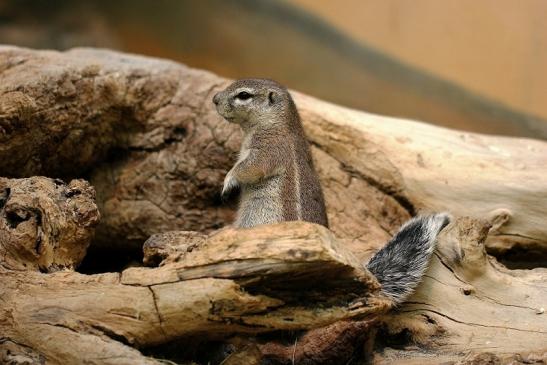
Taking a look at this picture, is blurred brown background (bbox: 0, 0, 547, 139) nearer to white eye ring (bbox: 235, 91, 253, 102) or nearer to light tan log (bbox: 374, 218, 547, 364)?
white eye ring (bbox: 235, 91, 253, 102)

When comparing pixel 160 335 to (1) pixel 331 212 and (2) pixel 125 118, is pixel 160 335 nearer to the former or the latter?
(1) pixel 331 212

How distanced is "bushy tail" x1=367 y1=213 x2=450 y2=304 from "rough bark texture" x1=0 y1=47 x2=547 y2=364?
4.8 inches

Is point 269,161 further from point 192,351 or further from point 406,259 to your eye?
point 192,351

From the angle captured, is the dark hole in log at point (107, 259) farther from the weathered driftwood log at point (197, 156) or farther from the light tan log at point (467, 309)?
the light tan log at point (467, 309)

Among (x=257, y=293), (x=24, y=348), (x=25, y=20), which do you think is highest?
(x=25, y=20)

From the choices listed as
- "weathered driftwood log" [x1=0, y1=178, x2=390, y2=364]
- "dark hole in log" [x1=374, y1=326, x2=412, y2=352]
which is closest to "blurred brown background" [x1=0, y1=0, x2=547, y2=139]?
"dark hole in log" [x1=374, y1=326, x2=412, y2=352]

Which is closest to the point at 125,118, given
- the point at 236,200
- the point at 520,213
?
the point at 236,200

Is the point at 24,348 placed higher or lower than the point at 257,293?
lower

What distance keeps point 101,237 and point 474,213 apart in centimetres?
242

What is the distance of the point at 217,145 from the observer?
5.06 metres

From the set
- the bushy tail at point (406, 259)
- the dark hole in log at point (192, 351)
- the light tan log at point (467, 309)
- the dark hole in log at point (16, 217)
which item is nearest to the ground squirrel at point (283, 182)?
the bushy tail at point (406, 259)

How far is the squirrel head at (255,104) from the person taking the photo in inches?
180

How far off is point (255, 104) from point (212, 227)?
3.16 feet

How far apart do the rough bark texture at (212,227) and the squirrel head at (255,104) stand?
465mm
